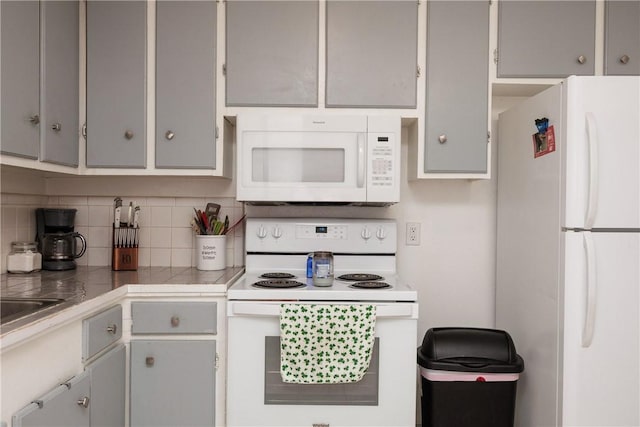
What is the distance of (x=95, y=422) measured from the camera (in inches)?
63.3

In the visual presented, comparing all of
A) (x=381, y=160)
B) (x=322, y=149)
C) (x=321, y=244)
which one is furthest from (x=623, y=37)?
(x=321, y=244)

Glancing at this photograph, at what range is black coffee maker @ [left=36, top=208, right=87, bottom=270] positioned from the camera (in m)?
2.24

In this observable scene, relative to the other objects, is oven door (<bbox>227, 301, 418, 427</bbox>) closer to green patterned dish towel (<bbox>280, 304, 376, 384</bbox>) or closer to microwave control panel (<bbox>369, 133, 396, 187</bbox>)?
green patterned dish towel (<bbox>280, 304, 376, 384</bbox>)

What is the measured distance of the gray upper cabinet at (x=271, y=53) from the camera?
2.16m

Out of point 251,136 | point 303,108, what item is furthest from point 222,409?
point 303,108

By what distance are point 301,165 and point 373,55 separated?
60cm

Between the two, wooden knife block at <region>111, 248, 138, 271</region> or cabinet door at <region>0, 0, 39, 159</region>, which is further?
wooden knife block at <region>111, 248, 138, 271</region>

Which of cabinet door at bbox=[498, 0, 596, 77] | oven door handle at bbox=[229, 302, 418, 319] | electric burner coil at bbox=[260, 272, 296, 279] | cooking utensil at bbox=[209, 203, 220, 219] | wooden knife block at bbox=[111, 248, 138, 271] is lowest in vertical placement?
oven door handle at bbox=[229, 302, 418, 319]

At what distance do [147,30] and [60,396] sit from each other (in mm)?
1556

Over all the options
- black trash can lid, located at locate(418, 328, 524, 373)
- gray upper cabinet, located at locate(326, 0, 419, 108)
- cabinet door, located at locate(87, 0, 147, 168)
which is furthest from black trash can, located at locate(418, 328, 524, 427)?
cabinet door, located at locate(87, 0, 147, 168)

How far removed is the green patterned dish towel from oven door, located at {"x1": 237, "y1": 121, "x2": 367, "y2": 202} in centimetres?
52

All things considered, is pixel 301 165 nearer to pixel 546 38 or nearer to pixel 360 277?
pixel 360 277

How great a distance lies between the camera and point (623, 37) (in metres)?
2.15

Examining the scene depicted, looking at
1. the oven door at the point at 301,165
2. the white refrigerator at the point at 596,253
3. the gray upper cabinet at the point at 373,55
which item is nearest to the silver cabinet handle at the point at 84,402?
the oven door at the point at 301,165
